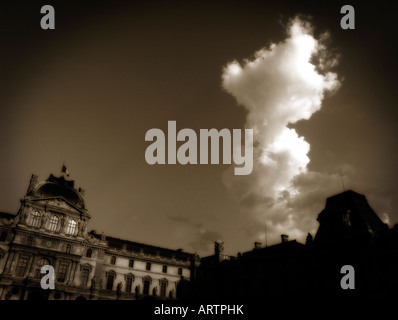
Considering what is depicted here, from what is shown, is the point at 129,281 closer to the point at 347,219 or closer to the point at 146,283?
the point at 146,283

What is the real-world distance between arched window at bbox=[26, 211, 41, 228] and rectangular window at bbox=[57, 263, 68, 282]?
6662mm

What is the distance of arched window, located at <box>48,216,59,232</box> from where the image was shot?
48.2 m

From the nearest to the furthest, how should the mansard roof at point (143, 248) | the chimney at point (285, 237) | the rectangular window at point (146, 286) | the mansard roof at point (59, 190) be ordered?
1. the chimney at point (285, 237)
2. the mansard roof at point (59, 190)
3. the rectangular window at point (146, 286)
4. the mansard roof at point (143, 248)

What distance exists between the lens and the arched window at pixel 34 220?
46612 millimetres

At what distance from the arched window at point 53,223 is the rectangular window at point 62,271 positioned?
5310mm

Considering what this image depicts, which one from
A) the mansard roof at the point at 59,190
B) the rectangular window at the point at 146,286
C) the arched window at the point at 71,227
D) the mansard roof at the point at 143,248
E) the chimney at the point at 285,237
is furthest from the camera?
the mansard roof at the point at 143,248

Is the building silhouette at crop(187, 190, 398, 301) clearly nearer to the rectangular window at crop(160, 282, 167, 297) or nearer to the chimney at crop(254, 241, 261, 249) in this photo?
the chimney at crop(254, 241, 261, 249)

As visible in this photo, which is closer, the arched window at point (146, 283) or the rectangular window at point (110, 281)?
the rectangular window at point (110, 281)

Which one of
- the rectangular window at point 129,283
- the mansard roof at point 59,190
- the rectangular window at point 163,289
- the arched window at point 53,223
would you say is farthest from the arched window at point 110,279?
the mansard roof at point 59,190

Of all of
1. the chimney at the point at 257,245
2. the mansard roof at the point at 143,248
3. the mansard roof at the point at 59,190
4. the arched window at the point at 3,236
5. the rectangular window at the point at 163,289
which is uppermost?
the mansard roof at the point at 59,190

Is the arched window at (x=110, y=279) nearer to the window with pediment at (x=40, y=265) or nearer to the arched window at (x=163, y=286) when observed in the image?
the arched window at (x=163, y=286)

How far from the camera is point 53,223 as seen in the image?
48750 millimetres

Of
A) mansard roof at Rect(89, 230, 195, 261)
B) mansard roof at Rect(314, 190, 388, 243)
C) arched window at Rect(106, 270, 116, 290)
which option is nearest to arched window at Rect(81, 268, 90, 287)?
arched window at Rect(106, 270, 116, 290)
